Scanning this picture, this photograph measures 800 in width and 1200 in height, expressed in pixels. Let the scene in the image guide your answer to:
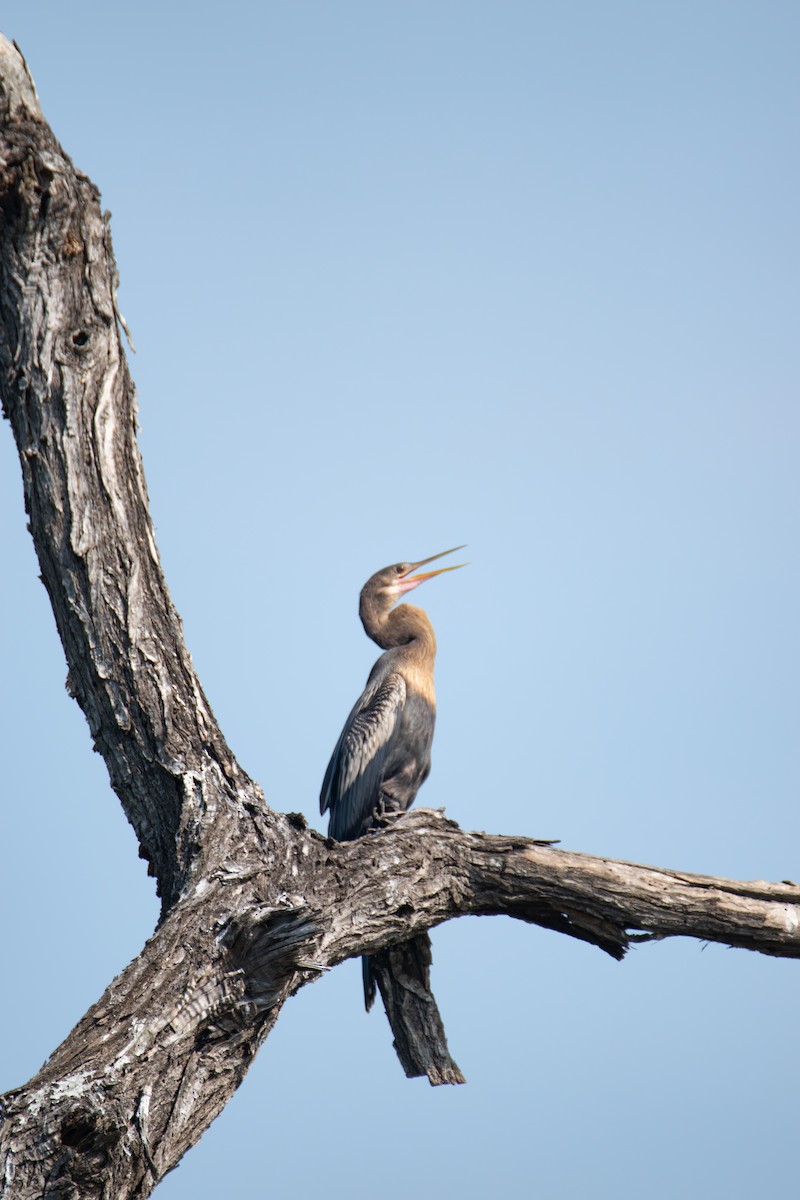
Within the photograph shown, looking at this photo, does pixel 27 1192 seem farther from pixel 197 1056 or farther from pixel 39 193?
pixel 39 193

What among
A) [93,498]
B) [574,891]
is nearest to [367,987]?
[574,891]

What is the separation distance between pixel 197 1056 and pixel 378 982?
1.30 m

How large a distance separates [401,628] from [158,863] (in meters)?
3.11

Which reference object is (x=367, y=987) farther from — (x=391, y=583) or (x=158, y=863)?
(x=391, y=583)

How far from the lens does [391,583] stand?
7324 mm

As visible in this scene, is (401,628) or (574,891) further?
(401,628)

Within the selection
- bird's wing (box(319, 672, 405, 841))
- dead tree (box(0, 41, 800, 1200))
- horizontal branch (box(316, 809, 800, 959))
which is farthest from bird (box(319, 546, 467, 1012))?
horizontal branch (box(316, 809, 800, 959))

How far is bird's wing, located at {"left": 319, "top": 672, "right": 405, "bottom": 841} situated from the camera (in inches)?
253

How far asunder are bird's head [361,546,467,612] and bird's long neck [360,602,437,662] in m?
0.05

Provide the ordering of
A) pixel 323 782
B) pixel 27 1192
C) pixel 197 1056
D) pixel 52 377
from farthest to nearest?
pixel 323 782 < pixel 52 377 < pixel 197 1056 < pixel 27 1192

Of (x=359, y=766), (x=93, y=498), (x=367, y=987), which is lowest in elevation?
(x=367, y=987)

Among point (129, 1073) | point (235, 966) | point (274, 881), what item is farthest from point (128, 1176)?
point (274, 881)

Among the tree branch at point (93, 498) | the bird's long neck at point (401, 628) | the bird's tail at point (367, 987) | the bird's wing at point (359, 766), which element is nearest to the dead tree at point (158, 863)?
the tree branch at point (93, 498)

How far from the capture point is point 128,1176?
3072 mm
